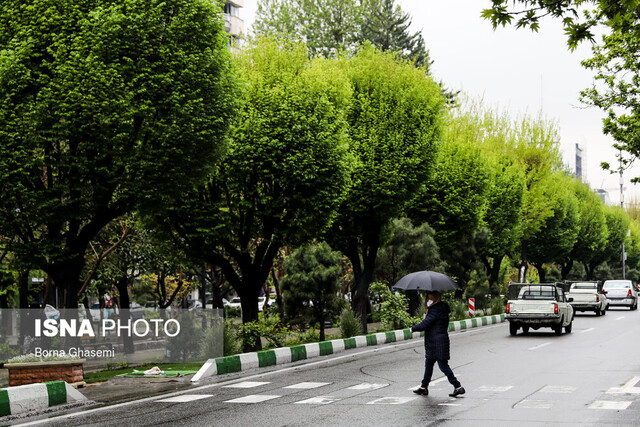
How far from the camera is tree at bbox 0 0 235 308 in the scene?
621 inches

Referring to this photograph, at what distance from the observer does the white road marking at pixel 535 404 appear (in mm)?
10453

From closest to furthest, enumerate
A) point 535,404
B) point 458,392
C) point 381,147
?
point 535,404, point 458,392, point 381,147

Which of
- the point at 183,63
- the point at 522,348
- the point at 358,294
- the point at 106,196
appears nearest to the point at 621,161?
the point at 522,348

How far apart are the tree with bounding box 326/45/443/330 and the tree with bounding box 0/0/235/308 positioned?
34.9 feet

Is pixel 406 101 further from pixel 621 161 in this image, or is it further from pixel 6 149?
pixel 6 149

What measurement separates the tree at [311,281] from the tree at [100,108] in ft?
32.2

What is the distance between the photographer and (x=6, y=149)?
15656 millimetres

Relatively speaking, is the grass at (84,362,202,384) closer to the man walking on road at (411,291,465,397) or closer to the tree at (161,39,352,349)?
the tree at (161,39,352,349)

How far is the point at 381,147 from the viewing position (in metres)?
28.4

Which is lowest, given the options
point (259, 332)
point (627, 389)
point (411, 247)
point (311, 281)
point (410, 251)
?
point (627, 389)

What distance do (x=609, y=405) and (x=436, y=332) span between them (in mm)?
2730

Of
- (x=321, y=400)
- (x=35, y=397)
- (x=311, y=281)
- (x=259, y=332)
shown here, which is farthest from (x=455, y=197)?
(x=35, y=397)

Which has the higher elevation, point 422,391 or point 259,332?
point 259,332

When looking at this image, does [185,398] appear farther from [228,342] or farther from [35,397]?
[228,342]
